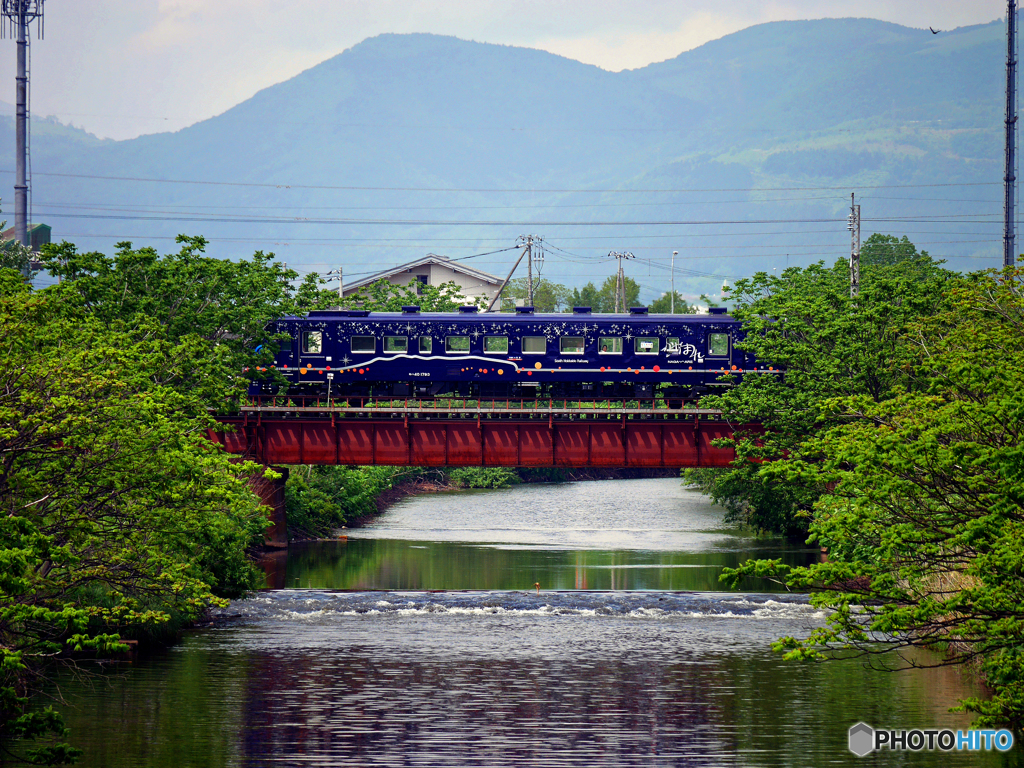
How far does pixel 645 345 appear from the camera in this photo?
54750 millimetres

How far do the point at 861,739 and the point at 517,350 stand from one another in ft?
100.0

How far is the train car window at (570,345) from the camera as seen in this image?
5472cm

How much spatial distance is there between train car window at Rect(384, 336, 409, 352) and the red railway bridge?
3.43 meters

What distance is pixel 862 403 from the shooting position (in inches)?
1115

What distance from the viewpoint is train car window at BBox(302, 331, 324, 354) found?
55.5 meters

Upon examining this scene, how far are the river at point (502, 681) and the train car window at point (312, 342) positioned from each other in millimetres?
10161

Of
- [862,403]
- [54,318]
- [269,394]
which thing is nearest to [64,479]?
[54,318]

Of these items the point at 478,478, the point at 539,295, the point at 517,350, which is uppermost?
the point at 539,295

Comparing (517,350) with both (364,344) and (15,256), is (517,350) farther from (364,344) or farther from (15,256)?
(15,256)

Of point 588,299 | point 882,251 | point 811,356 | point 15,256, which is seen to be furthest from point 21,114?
point 588,299

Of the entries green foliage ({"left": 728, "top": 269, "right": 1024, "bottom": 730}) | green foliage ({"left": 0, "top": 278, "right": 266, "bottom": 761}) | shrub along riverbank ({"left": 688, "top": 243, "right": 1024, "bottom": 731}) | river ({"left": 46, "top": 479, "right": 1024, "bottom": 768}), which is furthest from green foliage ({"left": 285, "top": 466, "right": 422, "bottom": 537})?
green foliage ({"left": 728, "top": 269, "right": 1024, "bottom": 730})

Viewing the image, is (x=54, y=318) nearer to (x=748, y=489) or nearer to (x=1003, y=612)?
(x=1003, y=612)

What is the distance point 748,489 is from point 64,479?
4067cm

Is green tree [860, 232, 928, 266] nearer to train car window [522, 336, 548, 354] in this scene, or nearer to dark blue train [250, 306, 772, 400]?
dark blue train [250, 306, 772, 400]
